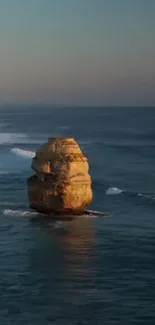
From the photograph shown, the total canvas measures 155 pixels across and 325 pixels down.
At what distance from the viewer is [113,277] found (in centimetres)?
3575

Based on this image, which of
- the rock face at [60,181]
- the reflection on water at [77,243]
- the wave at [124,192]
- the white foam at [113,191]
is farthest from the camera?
the white foam at [113,191]

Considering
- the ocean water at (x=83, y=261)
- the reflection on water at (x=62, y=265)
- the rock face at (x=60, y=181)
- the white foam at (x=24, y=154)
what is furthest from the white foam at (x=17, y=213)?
the white foam at (x=24, y=154)

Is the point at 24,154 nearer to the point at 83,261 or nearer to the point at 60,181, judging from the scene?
the point at 60,181

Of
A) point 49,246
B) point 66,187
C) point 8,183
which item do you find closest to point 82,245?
point 49,246

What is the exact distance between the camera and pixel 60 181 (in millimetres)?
50500

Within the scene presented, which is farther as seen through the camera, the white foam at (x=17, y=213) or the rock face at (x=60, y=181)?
the white foam at (x=17, y=213)

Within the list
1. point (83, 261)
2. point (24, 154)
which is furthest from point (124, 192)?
point (24, 154)

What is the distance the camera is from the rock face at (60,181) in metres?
50.2

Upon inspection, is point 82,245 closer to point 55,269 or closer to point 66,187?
point 55,269

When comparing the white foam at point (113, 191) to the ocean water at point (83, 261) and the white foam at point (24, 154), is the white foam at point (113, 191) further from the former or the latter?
the white foam at point (24, 154)

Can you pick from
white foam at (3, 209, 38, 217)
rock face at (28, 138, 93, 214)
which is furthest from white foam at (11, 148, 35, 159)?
rock face at (28, 138, 93, 214)

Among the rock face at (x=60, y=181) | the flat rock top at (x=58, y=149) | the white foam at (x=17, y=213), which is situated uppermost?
the flat rock top at (x=58, y=149)

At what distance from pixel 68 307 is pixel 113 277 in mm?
4912

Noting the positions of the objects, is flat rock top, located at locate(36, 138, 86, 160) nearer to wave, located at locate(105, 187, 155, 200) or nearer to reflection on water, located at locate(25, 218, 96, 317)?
reflection on water, located at locate(25, 218, 96, 317)
